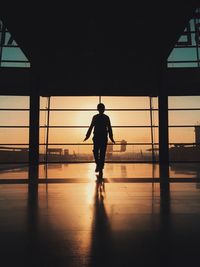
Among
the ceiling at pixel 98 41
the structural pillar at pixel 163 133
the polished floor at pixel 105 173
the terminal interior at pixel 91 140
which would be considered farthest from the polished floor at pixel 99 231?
the structural pillar at pixel 163 133

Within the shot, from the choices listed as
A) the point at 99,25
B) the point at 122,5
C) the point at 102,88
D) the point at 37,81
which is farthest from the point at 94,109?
the point at 122,5

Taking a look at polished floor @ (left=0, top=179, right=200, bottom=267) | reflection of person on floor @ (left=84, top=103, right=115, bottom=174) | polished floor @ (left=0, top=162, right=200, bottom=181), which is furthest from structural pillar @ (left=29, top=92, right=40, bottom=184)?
polished floor @ (left=0, top=179, right=200, bottom=267)

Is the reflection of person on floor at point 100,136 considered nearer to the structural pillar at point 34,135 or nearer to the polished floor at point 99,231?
the polished floor at point 99,231

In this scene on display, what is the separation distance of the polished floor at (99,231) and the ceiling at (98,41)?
5379 mm

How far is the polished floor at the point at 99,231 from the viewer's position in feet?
5.18

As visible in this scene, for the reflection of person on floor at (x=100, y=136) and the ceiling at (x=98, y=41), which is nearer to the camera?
the reflection of person on floor at (x=100, y=136)

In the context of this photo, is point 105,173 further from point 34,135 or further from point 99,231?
point 99,231

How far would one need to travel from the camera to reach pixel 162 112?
1151 cm

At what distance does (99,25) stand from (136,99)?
18.5 feet

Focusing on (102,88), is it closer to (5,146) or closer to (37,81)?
(37,81)

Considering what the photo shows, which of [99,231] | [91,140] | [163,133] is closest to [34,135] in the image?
[91,140]

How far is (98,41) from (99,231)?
8136 mm

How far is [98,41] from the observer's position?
9.22 m

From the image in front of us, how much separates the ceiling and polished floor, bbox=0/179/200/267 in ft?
17.6
